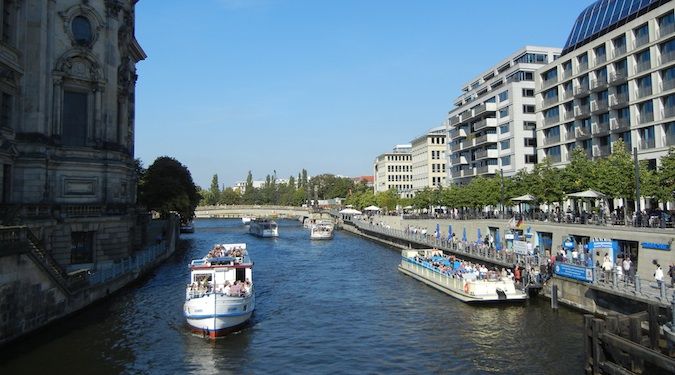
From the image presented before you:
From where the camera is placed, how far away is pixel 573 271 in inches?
1405

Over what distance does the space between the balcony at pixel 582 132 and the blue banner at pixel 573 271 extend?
139 feet

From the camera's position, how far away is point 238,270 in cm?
3831

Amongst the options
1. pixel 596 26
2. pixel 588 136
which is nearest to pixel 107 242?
pixel 588 136

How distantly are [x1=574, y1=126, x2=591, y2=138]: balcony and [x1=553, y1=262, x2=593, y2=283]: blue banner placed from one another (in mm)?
42239

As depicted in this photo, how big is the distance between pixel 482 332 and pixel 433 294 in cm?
1244

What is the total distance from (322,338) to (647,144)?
5044cm

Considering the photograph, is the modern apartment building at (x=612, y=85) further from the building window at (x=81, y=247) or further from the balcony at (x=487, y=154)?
the building window at (x=81, y=247)

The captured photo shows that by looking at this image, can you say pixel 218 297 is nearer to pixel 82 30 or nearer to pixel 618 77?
pixel 82 30

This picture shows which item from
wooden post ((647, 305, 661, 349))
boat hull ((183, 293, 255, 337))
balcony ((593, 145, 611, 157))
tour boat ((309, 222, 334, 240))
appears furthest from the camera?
tour boat ((309, 222, 334, 240))

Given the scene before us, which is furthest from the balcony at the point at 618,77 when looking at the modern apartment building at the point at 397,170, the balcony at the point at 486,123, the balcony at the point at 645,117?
the modern apartment building at the point at 397,170

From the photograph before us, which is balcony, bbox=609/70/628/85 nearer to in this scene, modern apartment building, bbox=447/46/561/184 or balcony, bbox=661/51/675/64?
balcony, bbox=661/51/675/64

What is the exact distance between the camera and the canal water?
2588cm

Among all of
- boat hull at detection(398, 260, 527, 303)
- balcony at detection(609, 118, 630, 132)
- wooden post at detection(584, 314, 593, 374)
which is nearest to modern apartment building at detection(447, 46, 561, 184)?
balcony at detection(609, 118, 630, 132)

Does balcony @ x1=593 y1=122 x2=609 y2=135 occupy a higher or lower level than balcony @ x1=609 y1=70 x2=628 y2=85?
lower
